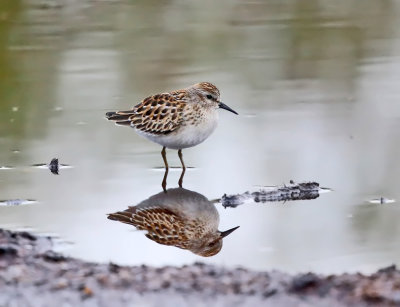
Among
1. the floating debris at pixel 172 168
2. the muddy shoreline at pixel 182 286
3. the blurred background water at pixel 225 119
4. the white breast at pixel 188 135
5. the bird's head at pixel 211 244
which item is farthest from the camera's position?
the floating debris at pixel 172 168

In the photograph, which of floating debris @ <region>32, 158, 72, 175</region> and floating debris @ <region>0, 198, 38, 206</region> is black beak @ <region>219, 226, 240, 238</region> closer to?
floating debris @ <region>0, 198, 38, 206</region>

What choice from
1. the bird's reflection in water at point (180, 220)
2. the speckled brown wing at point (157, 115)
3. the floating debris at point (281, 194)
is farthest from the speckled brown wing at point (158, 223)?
the speckled brown wing at point (157, 115)

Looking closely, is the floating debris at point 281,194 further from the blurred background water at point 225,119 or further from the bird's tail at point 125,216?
the bird's tail at point 125,216

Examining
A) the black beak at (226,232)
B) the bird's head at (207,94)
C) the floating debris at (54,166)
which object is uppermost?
the bird's head at (207,94)

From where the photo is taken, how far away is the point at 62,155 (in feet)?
36.4

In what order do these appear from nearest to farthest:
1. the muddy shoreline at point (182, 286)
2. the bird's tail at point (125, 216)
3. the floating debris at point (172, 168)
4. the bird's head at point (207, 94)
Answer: the muddy shoreline at point (182, 286), the bird's tail at point (125, 216), the floating debris at point (172, 168), the bird's head at point (207, 94)

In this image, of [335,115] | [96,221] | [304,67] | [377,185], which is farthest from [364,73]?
[96,221]

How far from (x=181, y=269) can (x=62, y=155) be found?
4.27 meters

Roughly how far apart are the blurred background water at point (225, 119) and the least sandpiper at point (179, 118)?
1.12ft

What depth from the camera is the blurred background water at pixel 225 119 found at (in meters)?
8.46

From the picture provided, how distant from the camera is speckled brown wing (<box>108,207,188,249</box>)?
8414 millimetres

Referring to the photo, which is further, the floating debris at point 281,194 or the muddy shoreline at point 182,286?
the floating debris at point 281,194

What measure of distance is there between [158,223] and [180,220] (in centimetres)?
20

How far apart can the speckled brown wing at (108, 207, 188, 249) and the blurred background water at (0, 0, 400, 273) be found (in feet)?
0.42
